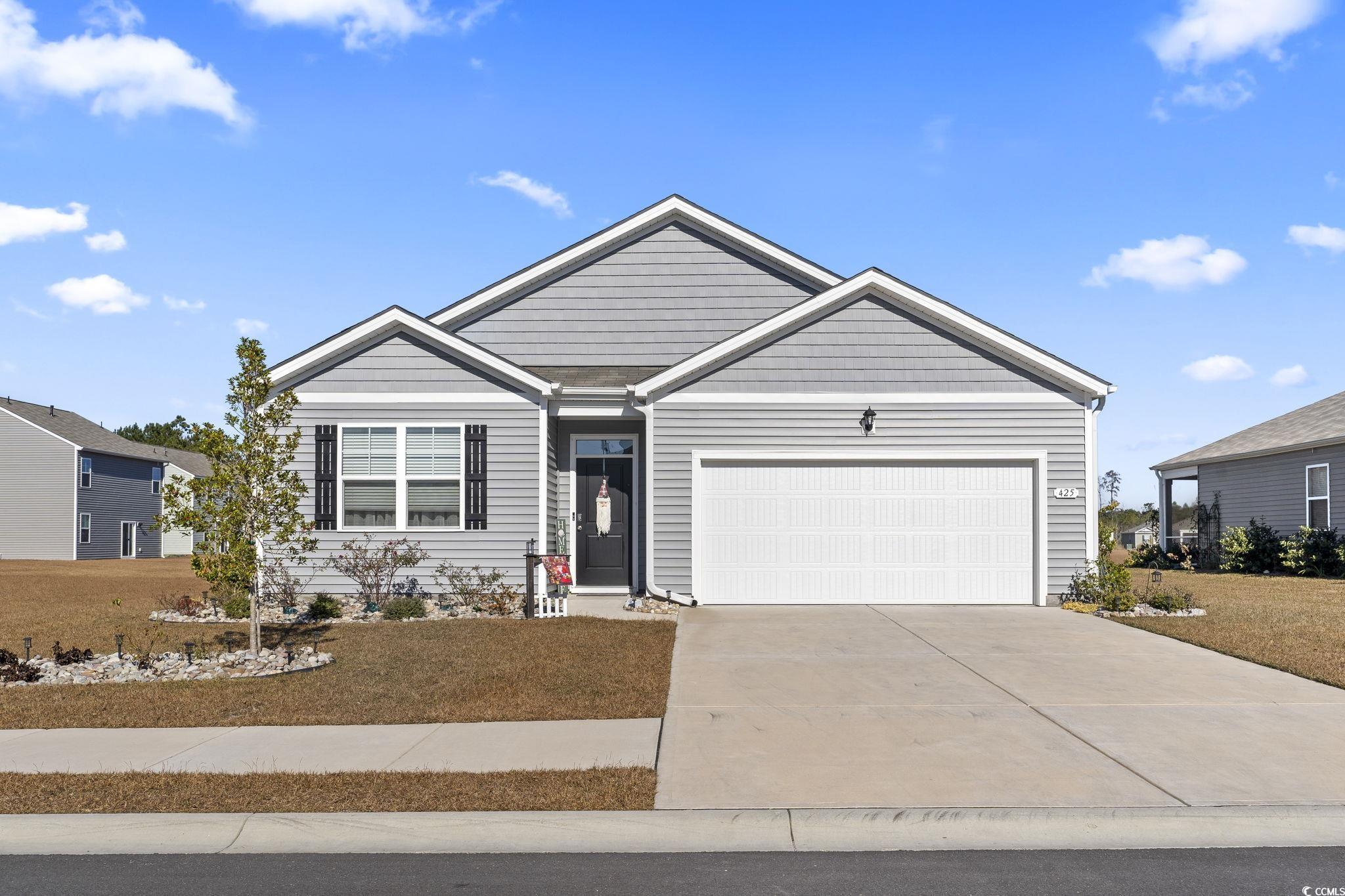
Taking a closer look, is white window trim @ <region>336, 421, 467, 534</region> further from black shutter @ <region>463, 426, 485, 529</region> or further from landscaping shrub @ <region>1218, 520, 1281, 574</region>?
landscaping shrub @ <region>1218, 520, 1281, 574</region>

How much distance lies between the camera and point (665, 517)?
Result: 14266 mm

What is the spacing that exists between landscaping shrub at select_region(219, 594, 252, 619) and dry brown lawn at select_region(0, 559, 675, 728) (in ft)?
2.17

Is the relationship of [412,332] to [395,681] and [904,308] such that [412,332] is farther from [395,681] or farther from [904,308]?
[904,308]

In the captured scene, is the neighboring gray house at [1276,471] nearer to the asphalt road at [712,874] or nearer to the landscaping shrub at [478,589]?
the landscaping shrub at [478,589]

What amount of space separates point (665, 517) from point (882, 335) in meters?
4.23

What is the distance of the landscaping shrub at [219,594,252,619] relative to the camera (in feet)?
43.4

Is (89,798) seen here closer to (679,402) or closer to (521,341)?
(679,402)

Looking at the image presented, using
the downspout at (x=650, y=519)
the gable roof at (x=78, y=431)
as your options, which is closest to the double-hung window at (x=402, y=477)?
the downspout at (x=650, y=519)

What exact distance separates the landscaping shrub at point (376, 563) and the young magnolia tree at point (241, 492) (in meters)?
3.70

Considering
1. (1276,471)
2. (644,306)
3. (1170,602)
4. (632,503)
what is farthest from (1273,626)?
(1276,471)

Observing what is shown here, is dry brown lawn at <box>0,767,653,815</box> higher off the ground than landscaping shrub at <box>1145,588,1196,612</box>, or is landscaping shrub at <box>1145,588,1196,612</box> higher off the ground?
landscaping shrub at <box>1145,588,1196,612</box>

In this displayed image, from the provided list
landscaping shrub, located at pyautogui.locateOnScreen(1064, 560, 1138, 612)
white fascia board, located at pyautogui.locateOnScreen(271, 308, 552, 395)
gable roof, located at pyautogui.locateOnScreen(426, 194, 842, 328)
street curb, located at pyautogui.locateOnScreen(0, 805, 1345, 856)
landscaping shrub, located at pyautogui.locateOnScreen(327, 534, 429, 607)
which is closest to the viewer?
street curb, located at pyautogui.locateOnScreen(0, 805, 1345, 856)

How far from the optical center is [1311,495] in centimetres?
2277

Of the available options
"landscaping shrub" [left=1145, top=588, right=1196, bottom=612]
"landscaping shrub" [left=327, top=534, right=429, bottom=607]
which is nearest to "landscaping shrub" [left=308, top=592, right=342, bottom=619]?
"landscaping shrub" [left=327, top=534, right=429, bottom=607]
